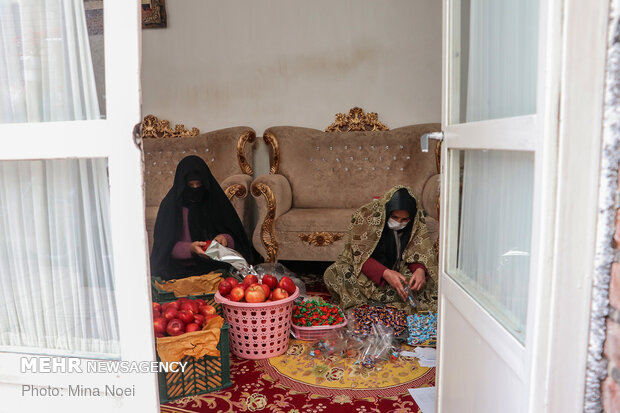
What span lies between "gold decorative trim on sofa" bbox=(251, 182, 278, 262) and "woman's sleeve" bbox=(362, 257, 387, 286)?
999mm

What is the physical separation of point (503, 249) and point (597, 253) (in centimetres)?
29

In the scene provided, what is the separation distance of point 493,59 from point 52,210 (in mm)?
1151

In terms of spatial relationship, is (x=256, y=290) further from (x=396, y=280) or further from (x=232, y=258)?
(x=396, y=280)

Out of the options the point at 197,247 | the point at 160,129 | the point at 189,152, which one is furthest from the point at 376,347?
the point at 160,129

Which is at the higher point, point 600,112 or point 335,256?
point 600,112

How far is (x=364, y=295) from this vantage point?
2721 millimetres

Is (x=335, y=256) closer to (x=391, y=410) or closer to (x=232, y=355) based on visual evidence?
(x=232, y=355)

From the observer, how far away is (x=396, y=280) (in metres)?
2.56

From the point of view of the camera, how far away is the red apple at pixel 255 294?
217 cm

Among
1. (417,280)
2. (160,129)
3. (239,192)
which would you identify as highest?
(160,129)

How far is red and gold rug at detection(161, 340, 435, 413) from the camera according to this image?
1.84 meters

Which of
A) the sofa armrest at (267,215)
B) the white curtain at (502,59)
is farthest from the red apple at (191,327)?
the sofa armrest at (267,215)

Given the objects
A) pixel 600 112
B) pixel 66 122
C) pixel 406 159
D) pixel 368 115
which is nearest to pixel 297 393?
pixel 66 122

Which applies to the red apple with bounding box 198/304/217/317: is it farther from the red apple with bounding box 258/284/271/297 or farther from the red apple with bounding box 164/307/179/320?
the red apple with bounding box 258/284/271/297
